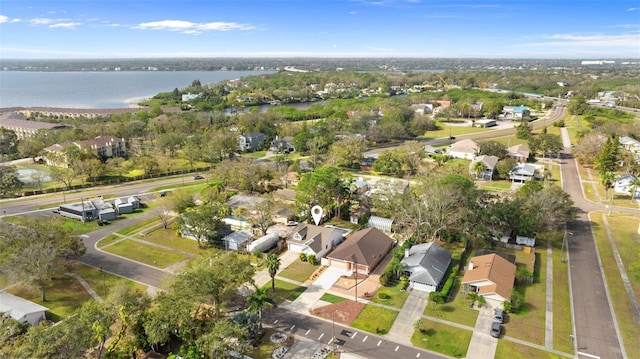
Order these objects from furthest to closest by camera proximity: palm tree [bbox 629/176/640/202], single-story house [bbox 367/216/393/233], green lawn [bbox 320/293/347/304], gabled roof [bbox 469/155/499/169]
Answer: gabled roof [bbox 469/155/499/169], palm tree [bbox 629/176/640/202], single-story house [bbox 367/216/393/233], green lawn [bbox 320/293/347/304]

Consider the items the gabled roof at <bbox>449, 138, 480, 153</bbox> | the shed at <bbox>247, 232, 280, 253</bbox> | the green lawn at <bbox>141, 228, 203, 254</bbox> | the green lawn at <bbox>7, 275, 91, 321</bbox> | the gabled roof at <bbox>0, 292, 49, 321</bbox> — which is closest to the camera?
the gabled roof at <bbox>0, 292, 49, 321</bbox>

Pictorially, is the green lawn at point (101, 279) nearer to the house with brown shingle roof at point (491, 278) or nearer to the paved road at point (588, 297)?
the house with brown shingle roof at point (491, 278)

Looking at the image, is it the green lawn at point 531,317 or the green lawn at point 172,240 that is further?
the green lawn at point 172,240

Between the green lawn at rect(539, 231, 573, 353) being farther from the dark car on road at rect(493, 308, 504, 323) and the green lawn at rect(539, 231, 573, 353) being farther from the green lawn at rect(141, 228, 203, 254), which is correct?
the green lawn at rect(141, 228, 203, 254)

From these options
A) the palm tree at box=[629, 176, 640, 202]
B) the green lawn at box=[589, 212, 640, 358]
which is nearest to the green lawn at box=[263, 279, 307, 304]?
the green lawn at box=[589, 212, 640, 358]

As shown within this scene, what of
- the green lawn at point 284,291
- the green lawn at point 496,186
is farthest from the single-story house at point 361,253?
the green lawn at point 496,186
